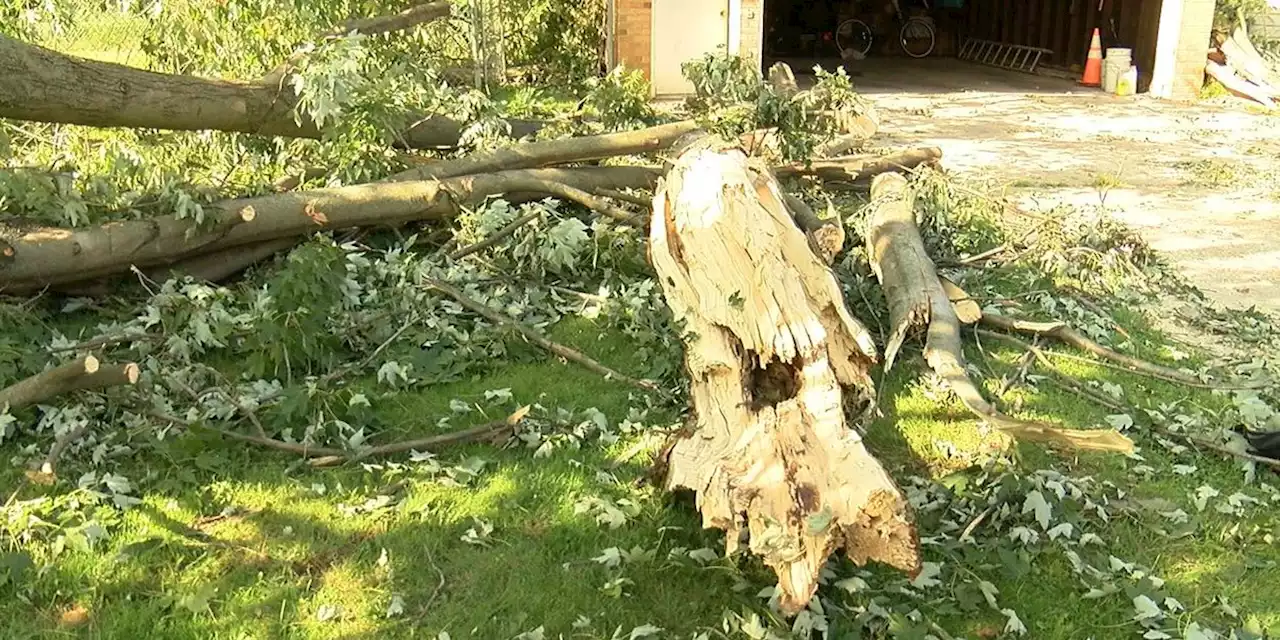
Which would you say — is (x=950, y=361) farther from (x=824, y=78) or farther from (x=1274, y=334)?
(x=824, y=78)

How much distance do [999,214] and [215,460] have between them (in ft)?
16.6

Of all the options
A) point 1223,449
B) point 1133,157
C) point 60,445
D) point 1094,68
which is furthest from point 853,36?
point 60,445

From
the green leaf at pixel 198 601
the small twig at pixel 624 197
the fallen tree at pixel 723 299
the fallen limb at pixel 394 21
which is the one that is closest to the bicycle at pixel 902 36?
Result: the fallen limb at pixel 394 21

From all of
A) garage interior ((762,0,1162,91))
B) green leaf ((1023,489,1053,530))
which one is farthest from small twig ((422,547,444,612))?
garage interior ((762,0,1162,91))

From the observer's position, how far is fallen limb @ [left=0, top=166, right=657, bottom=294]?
4.77 m

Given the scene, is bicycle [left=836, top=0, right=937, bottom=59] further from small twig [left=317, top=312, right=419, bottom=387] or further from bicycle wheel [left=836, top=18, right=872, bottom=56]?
small twig [left=317, top=312, right=419, bottom=387]

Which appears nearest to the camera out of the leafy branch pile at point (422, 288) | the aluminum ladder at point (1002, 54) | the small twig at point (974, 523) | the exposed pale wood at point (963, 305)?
the small twig at point (974, 523)

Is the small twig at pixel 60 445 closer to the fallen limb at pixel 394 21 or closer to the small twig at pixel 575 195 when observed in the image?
the small twig at pixel 575 195

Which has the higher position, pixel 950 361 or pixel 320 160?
pixel 320 160

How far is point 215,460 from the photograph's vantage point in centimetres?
371

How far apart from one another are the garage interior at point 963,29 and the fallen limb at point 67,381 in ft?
49.6

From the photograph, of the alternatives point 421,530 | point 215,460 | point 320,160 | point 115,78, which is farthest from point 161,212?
point 421,530

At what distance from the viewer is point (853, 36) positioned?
71.4 feet

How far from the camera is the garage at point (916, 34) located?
13.1 meters
